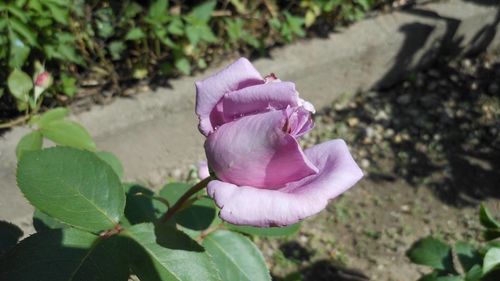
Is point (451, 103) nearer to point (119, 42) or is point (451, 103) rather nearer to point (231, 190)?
point (119, 42)

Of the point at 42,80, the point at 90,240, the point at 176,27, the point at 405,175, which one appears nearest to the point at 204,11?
the point at 176,27

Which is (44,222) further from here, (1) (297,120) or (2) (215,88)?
(1) (297,120)

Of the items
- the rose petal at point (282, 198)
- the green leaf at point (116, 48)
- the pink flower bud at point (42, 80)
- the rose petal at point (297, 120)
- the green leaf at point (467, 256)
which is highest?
the rose petal at point (297, 120)

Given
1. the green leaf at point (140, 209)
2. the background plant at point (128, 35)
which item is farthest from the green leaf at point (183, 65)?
the green leaf at point (140, 209)

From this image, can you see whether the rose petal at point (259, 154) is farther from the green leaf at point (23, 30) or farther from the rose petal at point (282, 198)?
the green leaf at point (23, 30)

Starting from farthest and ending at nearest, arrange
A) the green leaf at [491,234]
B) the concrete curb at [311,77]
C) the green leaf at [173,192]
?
the concrete curb at [311,77] < the green leaf at [491,234] < the green leaf at [173,192]

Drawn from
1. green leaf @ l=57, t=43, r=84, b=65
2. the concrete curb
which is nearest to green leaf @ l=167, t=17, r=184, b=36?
the concrete curb

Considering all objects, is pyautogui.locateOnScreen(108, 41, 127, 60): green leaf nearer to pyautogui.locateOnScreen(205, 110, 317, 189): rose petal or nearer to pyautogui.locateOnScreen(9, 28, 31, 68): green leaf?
pyautogui.locateOnScreen(9, 28, 31, 68): green leaf
